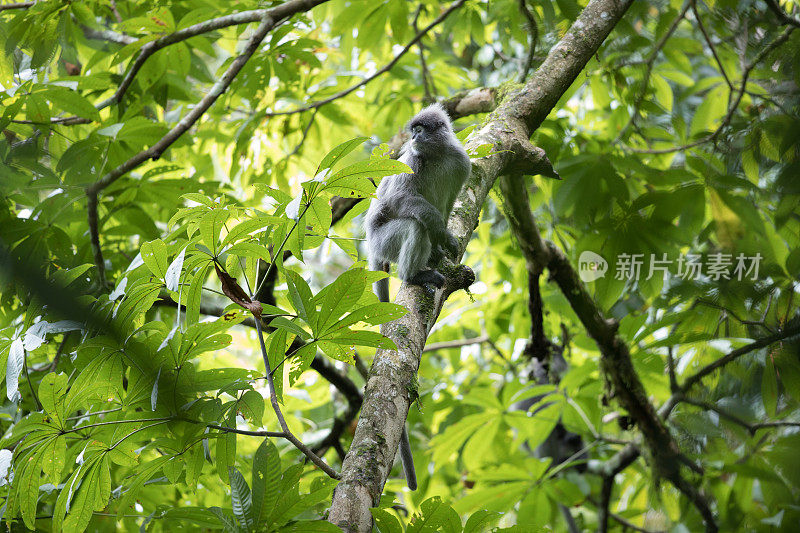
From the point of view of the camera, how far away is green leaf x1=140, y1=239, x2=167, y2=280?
2.13 m

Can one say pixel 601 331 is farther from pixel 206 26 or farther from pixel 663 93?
pixel 206 26

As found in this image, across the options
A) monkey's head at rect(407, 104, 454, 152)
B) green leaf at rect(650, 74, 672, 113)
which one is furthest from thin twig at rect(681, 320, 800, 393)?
green leaf at rect(650, 74, 672, 113)

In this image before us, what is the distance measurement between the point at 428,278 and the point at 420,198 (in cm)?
119

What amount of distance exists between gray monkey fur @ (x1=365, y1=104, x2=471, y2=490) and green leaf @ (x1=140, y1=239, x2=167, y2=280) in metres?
1.89

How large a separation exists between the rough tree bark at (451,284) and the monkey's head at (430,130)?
0.69 m

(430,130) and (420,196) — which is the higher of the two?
(430,130)

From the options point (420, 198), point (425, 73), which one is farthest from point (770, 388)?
point (425, 73)

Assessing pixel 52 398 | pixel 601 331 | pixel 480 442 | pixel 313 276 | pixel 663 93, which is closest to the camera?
pixel 52 398

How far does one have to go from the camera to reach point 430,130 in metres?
4.73

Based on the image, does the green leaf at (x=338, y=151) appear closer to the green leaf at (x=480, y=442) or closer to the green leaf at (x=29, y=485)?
the green leaf at (x=29, y=485)

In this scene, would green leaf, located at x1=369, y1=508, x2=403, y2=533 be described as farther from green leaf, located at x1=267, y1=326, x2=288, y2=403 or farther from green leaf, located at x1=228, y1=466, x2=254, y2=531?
green leaf, located at x1=267, y1=326, x2=288, y2=403

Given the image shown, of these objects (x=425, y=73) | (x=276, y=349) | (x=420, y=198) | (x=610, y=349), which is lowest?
(x=610, y=349)

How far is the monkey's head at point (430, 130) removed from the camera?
4.62 meters

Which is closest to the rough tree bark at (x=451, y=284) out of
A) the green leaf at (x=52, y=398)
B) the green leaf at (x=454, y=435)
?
the green leaf at (x=52, y=398)
